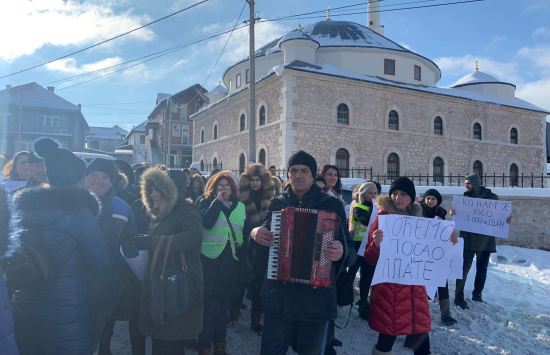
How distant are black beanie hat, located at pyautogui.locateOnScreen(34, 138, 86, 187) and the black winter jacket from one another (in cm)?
153

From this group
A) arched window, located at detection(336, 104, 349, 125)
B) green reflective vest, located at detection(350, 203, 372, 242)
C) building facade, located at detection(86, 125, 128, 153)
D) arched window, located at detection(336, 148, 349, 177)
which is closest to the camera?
green reflective vest, located at detection(350, 203, 372, 242)

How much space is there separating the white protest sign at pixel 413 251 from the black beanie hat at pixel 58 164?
2.58 meters

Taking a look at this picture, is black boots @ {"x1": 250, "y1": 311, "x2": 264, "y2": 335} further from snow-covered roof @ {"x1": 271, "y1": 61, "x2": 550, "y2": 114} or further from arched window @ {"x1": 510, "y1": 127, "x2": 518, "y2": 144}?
arched window @ {"x1": 510, "y1": 127, "x2": 518, "y2": 144}

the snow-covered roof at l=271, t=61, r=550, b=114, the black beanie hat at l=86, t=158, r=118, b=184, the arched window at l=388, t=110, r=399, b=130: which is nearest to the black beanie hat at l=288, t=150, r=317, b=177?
→ the black beanie hat at l=86, t=158, r=118, b=184

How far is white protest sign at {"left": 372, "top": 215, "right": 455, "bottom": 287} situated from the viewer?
3.34 meters

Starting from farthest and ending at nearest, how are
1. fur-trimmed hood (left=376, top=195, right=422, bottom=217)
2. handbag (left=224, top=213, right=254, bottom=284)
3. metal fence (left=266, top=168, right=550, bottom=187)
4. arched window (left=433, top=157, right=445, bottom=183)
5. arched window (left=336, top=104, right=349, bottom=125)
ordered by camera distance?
arched window (left=433, top=157, right=445, bottom=183) → arched window (left=336, top=104, right=349, bottom=125) → metal fence (left=266, top=168, right=550, bottom=187) → handbag (left=224, top=213, right=254, bottom=284) → fur-trimmed hood (left=376, top=195, right=422, bottom=217)

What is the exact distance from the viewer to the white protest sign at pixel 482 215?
5.86 meters

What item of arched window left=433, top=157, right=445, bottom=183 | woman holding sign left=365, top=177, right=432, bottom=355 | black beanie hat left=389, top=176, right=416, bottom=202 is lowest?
woman holding sign left=365, top=177, right=432, bottom=355

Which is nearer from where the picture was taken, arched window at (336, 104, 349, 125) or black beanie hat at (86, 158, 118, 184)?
black beanie hat at (86, 158, 118, 184)

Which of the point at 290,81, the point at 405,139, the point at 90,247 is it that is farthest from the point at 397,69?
the point at 90,247

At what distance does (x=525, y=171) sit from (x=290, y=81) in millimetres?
19925

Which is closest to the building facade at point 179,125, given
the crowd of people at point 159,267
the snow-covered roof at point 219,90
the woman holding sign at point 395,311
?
the snow-covered roof at point 219,90

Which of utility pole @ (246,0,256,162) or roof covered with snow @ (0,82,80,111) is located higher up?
roof covered with snow @ (0,82,80,111)

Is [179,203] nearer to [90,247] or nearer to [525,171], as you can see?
[90,247]
